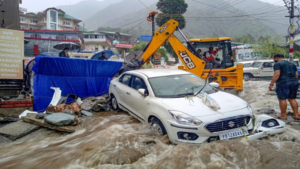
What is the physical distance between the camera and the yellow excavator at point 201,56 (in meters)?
8.16

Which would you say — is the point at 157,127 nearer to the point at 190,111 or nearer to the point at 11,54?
the point at 190,111

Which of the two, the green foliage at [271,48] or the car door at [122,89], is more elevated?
the green foliage at [271,48]

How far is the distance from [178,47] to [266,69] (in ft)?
34.9

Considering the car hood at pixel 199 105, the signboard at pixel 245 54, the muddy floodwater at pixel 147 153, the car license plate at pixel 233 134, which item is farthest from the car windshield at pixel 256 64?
the signboard at pixel 245 54

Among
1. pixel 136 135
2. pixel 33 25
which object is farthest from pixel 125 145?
pixel 33 25

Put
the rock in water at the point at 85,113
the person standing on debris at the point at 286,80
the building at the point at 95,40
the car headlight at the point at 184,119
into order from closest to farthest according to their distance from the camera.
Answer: the car headlight at the point at 184,119 < the person standing on debris at the point at 286,80 < the rock in water at the point at 85,113 < the building at the point at 95,40

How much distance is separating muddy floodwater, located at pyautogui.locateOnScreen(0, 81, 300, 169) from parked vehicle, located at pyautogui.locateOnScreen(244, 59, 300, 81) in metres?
12.8

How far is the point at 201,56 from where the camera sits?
8992 millimetres

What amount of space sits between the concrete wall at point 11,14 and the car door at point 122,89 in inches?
270

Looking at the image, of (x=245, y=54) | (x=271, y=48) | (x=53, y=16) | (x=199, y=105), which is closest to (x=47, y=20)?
(x=53, y=16)

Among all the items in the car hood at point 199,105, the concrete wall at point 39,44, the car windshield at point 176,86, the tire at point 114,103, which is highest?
the concrete wall at point 39,44

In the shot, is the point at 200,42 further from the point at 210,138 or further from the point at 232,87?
the point at 210,138

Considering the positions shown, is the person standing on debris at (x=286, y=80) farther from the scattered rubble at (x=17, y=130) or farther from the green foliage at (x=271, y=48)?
the green foliage at (x=271, y=48)

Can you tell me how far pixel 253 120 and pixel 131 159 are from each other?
2.42m
